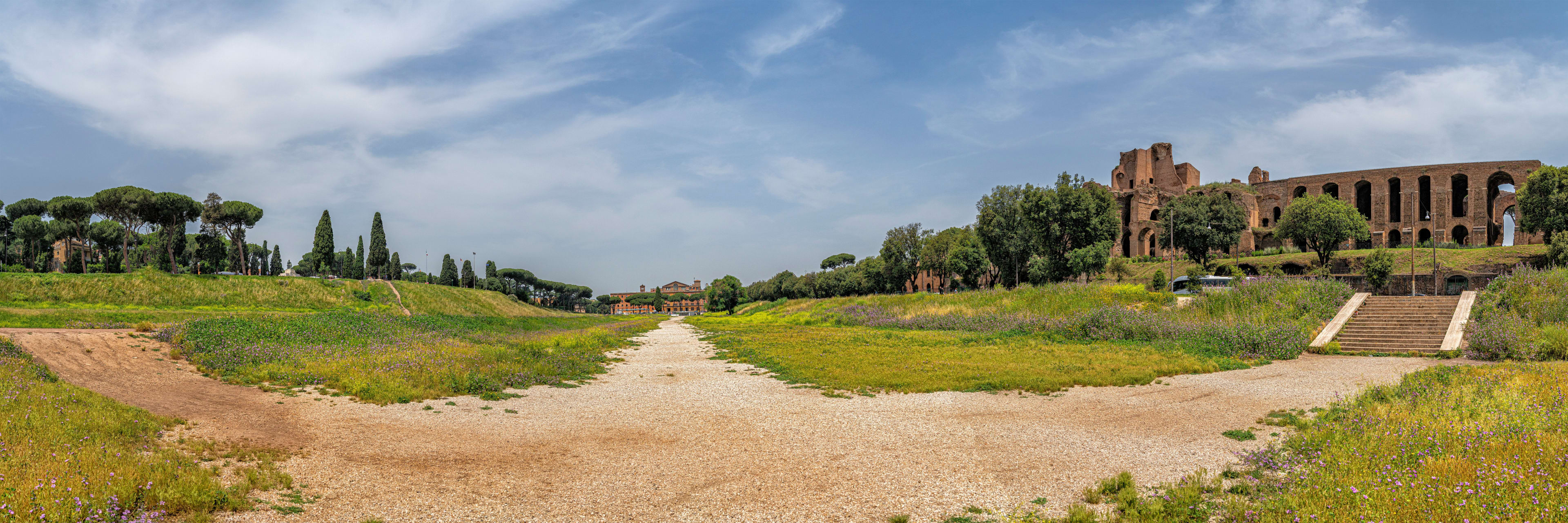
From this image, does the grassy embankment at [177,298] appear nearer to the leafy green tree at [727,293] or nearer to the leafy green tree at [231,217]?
the leafy green tree at [231,217]

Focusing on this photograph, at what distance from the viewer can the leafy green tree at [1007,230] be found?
56031mm

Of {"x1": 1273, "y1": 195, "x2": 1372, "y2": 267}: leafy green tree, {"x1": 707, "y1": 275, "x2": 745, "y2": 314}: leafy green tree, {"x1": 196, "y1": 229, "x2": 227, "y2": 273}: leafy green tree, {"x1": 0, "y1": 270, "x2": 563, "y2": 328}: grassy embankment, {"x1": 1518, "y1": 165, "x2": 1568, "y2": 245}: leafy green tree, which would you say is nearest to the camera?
{"x1": 0, "y1": 270, "x2": 563, "y2": 328}: grassy embankment

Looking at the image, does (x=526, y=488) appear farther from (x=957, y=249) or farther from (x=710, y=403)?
(x=957, y=249)

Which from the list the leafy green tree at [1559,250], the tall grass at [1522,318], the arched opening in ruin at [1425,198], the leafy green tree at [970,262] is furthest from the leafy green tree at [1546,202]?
the leafy green tree at [970,262]

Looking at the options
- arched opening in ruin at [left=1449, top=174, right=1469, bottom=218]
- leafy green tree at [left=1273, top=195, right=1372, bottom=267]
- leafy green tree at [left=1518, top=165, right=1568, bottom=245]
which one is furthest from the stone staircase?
arched opening in ruin at [left=1449, top=174, right=1469, bottom=218]

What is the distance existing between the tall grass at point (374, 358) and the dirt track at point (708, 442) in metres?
Answer: 0.89

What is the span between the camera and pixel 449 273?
9919 cm

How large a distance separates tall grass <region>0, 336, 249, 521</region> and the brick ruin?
76.1m

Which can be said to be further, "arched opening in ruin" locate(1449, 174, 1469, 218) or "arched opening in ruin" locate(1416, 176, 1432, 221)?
"arched opening in ruin" locate(1416, 176, 1432, 221)

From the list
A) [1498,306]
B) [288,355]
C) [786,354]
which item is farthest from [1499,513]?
[1498,306]

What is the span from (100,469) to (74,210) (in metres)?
76.7

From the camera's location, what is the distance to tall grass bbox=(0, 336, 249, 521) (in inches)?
215

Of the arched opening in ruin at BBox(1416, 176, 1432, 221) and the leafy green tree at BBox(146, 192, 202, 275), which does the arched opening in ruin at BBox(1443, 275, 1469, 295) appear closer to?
the arched opening in ruin at BBox(1416, 176, 1432, 221)

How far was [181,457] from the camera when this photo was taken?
7211mm
